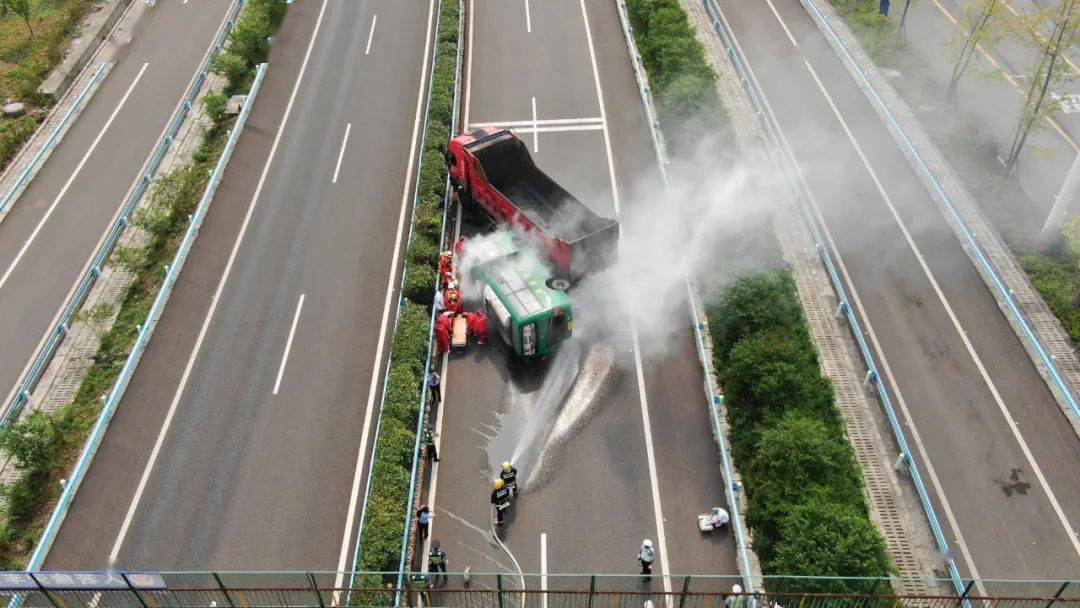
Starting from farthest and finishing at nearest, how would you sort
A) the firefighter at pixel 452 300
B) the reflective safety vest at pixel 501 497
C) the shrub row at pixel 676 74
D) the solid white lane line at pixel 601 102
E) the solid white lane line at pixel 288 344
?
the shrub row at pixel 676 74 < the solid white lane line at pixel 601 102 < the firefighter at pixel 452 300 < the solid white lane line at pixel 288 344 < the reflective safety vest at pixel 501 497

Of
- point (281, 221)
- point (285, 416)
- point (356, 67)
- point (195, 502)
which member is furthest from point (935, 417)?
point (356, 67)

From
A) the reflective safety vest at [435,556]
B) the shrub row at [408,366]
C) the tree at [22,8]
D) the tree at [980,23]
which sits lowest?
the reflective safety vest at [435,556]

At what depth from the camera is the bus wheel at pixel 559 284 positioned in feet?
79.2

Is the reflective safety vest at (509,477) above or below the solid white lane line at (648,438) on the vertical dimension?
above

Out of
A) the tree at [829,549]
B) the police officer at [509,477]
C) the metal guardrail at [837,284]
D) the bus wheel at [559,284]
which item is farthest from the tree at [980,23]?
the police officer at [509,477]

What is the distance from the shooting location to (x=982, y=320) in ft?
82.9

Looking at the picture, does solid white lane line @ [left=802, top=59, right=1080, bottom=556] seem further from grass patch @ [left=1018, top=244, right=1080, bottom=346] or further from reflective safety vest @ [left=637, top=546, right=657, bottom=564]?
reflective safety vest @ [left=637, top=546, right=657, bottom=564]

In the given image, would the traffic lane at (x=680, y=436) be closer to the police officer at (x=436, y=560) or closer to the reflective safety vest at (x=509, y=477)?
the reflective safety vest at (x=509, y=477)

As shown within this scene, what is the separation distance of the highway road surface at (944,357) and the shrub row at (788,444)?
326cm

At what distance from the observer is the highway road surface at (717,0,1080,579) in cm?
1973

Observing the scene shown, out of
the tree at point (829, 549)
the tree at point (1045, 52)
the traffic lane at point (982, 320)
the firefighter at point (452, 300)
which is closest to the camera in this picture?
the tree at point (829, 549)

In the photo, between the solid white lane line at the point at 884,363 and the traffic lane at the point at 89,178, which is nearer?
the solid white lane line at the point at 884,363

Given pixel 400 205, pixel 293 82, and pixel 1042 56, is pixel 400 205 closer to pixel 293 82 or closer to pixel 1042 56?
pixel 293 82

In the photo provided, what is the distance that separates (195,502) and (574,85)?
86.8 ft
